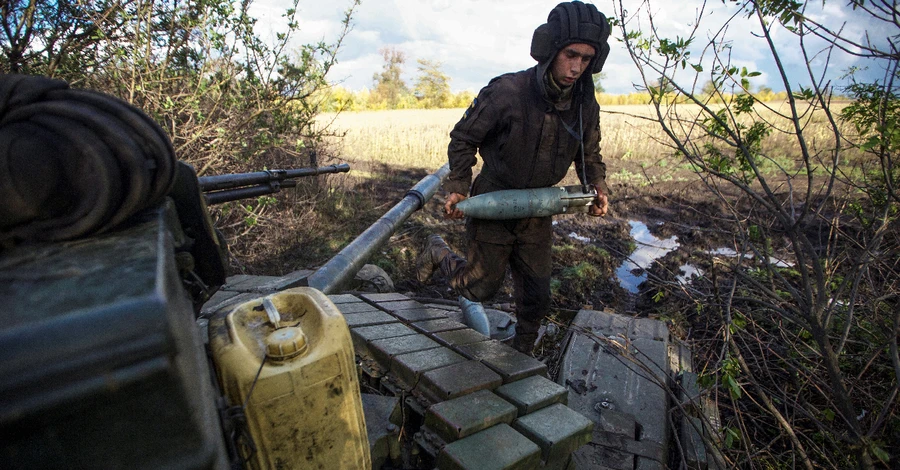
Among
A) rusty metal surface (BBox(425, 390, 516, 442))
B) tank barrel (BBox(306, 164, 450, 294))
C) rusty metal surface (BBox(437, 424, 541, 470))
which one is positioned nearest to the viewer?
rusty metal surface (BBox(437, 424, 541, 470))

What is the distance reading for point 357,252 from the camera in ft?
11.6

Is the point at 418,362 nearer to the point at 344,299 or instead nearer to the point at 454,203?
the point at 344,299

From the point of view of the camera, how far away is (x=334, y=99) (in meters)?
7.80

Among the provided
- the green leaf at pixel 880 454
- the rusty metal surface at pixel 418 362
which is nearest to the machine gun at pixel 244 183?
the rusty metal surface at pixel 418 362

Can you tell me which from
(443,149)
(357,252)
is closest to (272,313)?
(357,252)

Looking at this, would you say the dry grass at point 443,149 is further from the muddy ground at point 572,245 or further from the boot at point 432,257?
the boot at point 432,257

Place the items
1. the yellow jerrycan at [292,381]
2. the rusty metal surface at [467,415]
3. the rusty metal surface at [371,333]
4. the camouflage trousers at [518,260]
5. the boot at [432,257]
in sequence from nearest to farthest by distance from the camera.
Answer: the yellow jerrycan at [292,381]
the rusty metal surface at [467,415]
the rusty metal surface at [371,333]
the camouflage trousers at [518,260]
the boot at [432,257]

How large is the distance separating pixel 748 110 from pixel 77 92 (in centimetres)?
258

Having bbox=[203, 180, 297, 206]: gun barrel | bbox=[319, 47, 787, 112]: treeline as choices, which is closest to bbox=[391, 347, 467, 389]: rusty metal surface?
bbox=[203, 180, 297, 206]: gun barrel

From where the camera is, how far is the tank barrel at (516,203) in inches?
126

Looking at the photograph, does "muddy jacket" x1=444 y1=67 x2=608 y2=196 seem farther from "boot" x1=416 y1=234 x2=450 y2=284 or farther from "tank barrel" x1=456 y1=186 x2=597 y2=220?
"boot" x1=416 y1=234 x2=450 y2=284

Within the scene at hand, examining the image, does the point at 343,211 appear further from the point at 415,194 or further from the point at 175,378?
the point at 175,378

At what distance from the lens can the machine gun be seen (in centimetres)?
199

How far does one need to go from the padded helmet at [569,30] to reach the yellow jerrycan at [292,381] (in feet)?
7.76
